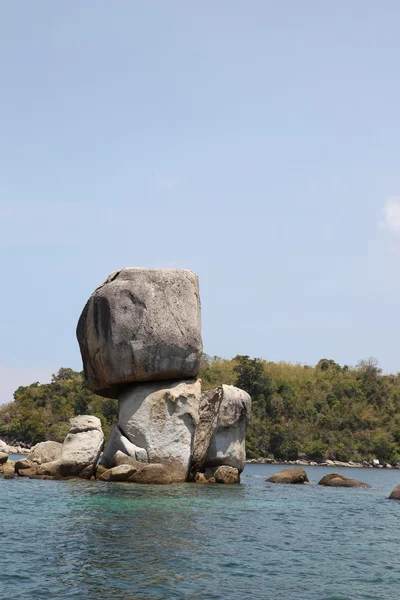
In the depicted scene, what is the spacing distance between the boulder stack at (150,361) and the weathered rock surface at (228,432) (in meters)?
1.55

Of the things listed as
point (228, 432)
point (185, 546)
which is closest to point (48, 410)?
point (228, 432)

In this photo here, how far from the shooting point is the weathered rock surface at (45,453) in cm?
3284

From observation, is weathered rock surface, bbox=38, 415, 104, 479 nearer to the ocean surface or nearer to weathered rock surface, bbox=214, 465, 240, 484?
the ocean surface

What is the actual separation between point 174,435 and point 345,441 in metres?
50.0

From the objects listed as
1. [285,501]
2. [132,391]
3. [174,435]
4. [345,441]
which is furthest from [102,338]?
[345,441]

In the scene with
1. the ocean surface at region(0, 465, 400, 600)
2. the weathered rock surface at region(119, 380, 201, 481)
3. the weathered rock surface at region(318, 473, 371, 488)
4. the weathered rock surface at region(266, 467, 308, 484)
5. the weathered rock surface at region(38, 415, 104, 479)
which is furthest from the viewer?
the weathered rock surface at region(318, 473, 371, 488)

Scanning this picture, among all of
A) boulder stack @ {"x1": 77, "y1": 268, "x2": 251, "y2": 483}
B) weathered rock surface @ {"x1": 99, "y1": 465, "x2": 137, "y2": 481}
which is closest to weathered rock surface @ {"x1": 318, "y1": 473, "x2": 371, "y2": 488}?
boulder stack @ {"x1": 77, "y1": 268, "x2": 251, "y2": 483}

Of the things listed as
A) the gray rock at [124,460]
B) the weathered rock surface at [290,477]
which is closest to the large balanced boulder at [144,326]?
the gray rock at [124,460]

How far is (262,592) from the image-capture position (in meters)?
13.2

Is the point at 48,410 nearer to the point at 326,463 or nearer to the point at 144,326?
the point at 326,463

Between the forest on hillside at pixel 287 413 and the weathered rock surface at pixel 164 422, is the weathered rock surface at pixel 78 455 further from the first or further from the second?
the forest on hillside at pixel 287 413

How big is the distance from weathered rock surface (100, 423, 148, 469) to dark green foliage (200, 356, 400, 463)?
4478 centimetres

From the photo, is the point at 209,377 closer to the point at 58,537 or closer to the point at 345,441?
the point at 345,441

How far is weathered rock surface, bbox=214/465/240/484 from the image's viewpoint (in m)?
33.8
